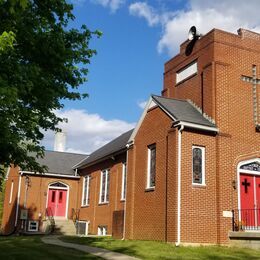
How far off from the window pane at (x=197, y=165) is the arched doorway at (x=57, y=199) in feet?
56.7

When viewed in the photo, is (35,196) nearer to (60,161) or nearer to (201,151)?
(60,161)

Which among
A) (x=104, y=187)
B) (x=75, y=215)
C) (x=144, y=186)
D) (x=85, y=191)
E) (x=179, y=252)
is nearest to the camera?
(x=179, y=252)

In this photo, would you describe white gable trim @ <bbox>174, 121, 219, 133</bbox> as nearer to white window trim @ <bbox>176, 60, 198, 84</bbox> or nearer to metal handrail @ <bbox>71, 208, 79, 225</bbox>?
white window trim @ <bbox>176, 60, 198, 84</bbox>

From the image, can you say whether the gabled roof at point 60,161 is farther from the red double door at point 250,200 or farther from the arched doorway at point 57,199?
the red double door at point 250,200

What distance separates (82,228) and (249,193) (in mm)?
14423

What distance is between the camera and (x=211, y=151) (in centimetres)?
1709

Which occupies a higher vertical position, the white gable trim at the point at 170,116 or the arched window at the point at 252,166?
the white gable trim at the point at 170,116

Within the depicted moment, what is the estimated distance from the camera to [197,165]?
55.5 feet

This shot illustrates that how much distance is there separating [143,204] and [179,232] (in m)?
3.63

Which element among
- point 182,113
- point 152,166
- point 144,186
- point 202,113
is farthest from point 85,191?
point 182,113

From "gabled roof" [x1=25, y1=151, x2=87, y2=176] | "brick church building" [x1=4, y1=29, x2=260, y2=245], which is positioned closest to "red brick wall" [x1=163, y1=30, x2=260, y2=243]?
"brick church building" [x1=4, y1=29, x2=260, y2=245]

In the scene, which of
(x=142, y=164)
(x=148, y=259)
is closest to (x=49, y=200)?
(x=142, y=164)

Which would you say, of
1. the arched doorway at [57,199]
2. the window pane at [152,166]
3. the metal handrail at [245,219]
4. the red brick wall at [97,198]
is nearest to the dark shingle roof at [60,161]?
the arched doorway at [57,199]

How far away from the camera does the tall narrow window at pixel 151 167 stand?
1895 centimetres
